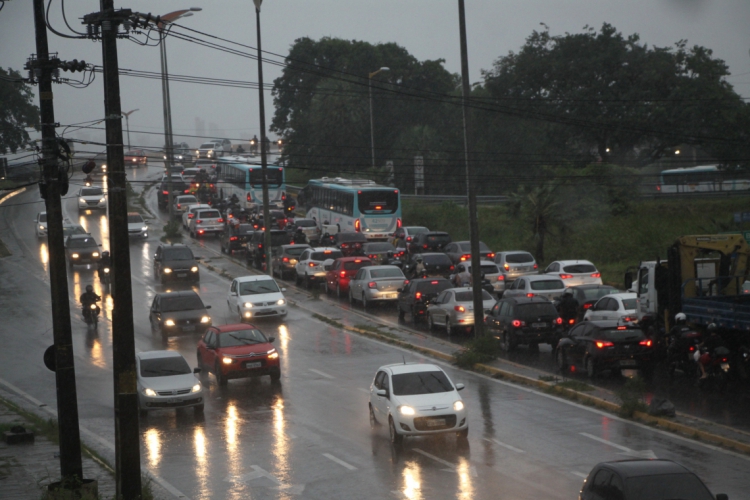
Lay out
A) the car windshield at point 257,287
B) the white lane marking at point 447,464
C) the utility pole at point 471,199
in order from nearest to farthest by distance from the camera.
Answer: the white lane marking at point 447,464 < the utility pole at point 471,199 < the car windshield at point 257,287

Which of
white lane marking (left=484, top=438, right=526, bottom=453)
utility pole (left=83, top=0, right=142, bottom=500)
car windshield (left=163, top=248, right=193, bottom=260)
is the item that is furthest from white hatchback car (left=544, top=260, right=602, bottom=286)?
utility pole (left=83, top=0, right=142, bottom=500)

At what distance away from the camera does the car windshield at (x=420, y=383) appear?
17.6 metres

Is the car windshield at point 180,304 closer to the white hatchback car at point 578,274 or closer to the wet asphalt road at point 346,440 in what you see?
the wet asphalt road at point 346,440

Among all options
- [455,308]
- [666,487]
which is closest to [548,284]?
[455,308]

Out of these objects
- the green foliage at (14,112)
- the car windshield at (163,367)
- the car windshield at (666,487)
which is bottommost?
the car windshield at (163,367)

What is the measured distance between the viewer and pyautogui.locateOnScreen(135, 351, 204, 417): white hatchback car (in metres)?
20.9

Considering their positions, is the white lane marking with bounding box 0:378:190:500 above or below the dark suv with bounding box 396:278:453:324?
below

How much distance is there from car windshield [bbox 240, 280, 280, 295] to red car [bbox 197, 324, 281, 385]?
10.0 metres

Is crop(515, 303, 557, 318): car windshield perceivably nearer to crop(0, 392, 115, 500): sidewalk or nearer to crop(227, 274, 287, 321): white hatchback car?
crop(227, 274, 287, 321): white hatchback car

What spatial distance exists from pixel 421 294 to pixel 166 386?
1398cm

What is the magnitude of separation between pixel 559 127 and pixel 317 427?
60511mm

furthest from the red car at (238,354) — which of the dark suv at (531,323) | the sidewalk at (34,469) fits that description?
the dark suv at (531,323)

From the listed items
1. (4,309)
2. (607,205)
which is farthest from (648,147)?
(4,309)

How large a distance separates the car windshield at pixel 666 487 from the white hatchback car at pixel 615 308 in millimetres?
17150
